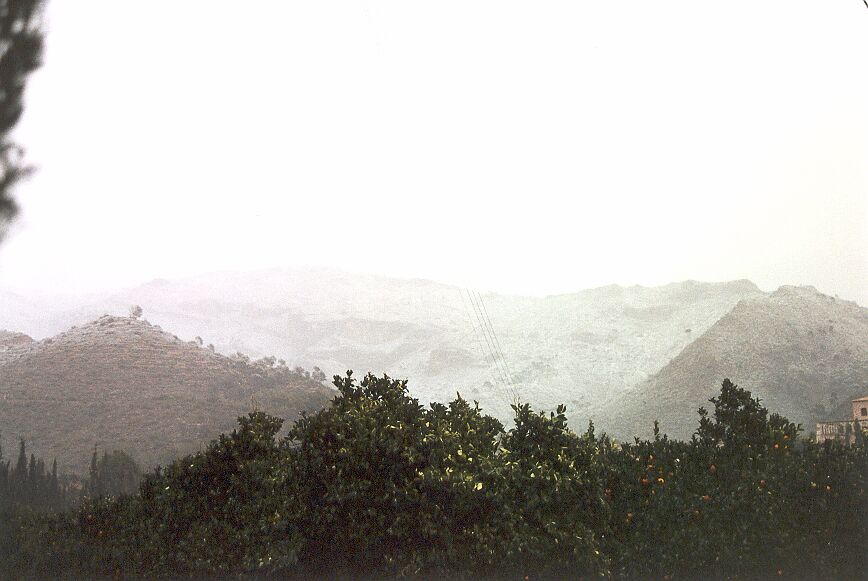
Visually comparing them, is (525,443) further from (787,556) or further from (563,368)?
(563,368)

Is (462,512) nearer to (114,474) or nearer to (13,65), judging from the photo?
(114,474)

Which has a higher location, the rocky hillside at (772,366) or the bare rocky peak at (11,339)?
the bare rocky peak at (11,339)

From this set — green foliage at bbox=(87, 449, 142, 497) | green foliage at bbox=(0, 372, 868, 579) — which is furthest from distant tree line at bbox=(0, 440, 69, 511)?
green foliage at bbox=(0, 372, 868, 579)

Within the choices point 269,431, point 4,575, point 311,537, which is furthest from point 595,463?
point 4,575

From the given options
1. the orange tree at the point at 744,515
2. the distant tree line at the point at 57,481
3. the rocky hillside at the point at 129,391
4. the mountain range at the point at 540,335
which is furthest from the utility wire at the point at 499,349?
the distant tree line at the point at 57,481

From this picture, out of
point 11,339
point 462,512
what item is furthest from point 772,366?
point 11,339

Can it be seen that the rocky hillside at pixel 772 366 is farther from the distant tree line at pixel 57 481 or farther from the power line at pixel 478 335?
the distant tree line at pixel 57 481

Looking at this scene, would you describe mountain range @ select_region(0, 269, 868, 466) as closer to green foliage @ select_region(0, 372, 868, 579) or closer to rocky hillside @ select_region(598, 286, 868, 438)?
rocky hillside @ select_region(598, 286, 868, 438)
